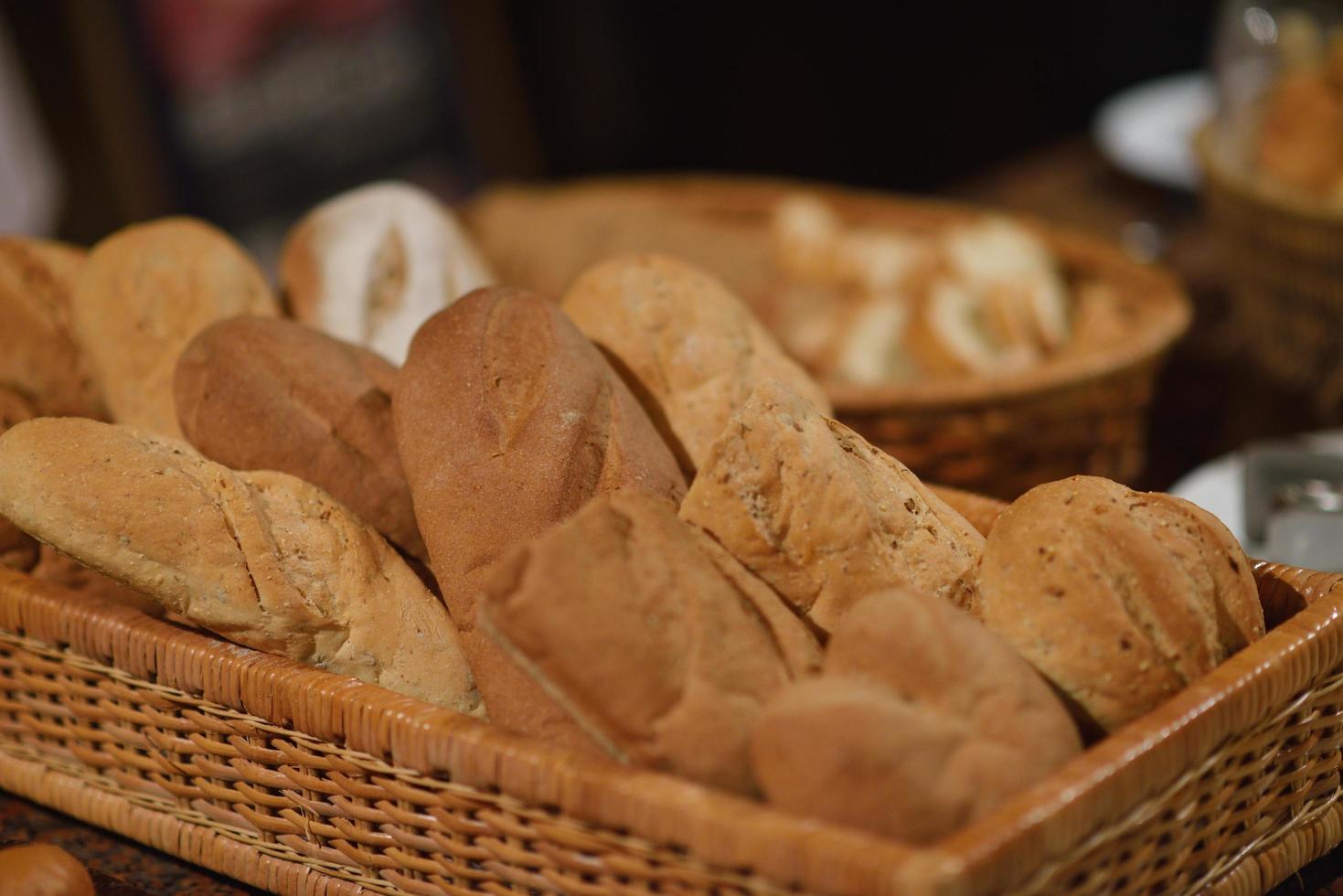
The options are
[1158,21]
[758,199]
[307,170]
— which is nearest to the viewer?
[758,199]

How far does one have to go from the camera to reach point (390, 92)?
346 cm

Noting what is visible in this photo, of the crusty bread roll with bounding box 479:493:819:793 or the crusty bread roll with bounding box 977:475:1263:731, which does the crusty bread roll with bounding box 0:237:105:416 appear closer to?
the crusty bread roll with bounding box 479:493:819:793

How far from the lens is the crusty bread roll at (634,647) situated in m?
0.76

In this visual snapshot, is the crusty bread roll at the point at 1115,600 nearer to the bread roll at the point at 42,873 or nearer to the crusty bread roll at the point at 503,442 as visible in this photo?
the crusty bread roll at the point at 503,442

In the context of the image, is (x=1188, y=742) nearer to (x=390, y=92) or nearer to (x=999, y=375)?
(x=999, y=375)

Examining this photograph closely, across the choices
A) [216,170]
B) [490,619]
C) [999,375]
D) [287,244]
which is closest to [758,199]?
[999,375]

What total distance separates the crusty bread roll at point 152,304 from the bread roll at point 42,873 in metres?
0.41

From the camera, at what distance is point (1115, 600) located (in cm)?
81

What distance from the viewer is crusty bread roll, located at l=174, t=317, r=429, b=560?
1.10 m

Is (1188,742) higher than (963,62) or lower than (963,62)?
higher

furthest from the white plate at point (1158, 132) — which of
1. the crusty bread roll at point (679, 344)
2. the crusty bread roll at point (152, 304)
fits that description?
the crusty bread roll at point (152, 304)

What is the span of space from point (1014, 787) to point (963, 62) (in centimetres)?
429

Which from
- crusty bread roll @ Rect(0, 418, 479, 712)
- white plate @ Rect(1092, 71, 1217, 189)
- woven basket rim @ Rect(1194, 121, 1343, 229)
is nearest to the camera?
crusty bread roll @ Rect(0, 418, 479, 712)

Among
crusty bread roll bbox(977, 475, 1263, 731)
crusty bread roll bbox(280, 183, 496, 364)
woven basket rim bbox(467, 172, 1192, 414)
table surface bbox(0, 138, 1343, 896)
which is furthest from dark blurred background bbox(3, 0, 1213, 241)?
crusty bread roll bbox(977, 475, 1263, 731)
